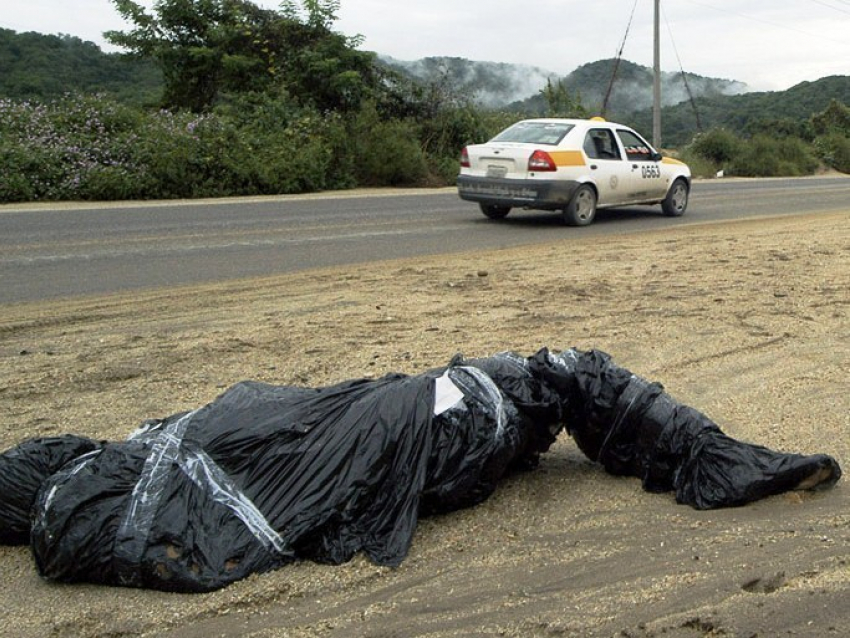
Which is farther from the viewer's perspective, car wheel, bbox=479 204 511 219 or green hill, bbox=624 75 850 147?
green hill, bbox=624 75 850 147

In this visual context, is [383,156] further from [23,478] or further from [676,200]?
[23,478]

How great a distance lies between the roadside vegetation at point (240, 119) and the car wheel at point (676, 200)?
8.56 metres

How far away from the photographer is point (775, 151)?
41.3 metres

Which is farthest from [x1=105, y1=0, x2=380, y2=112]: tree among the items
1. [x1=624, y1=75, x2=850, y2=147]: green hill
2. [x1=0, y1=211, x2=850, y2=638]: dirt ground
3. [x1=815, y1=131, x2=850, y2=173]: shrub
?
[x1=624, y1=75, x2=850, y2=147]: green hill

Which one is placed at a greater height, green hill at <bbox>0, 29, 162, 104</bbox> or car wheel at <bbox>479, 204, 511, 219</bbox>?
green hill at <bbox>0, 29, 162, 104</bbox>

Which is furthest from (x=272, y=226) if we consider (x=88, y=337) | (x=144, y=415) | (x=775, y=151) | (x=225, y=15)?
(x=775, y=151)

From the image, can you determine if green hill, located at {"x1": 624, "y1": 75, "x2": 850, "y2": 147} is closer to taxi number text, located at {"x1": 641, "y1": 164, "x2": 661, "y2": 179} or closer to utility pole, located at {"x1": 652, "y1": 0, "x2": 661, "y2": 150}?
utility pole, located at {"x1": 652, "y1": 0, "x2": 661, "y2": 150}

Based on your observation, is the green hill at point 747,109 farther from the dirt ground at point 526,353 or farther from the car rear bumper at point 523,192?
the dirt ground at point 526,353

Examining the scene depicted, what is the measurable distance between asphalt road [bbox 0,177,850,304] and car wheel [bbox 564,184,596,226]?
0.16 m

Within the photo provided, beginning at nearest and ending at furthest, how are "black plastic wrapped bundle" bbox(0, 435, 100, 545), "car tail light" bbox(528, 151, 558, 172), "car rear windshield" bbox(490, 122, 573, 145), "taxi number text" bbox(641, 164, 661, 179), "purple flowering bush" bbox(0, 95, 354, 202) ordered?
"black plastic wrapped bundle" bbox(0, 435, 100, 545), "car tail light" bbox(528, 151, 558, 172), "car rear windshield" bbox(490, 122, 573, 145), "taxi number text" bbox(641, 164, 661, 179), "purple flowering bush" bbox(0, 95, 354, 202)

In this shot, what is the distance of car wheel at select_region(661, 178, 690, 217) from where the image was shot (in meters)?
16.2

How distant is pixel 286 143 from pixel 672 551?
2031cm

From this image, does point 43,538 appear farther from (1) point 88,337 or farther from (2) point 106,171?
(2) point 106,171

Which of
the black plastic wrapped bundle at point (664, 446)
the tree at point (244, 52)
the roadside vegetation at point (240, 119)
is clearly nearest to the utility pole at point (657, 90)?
the roadside vegetation at point (240, 119)
